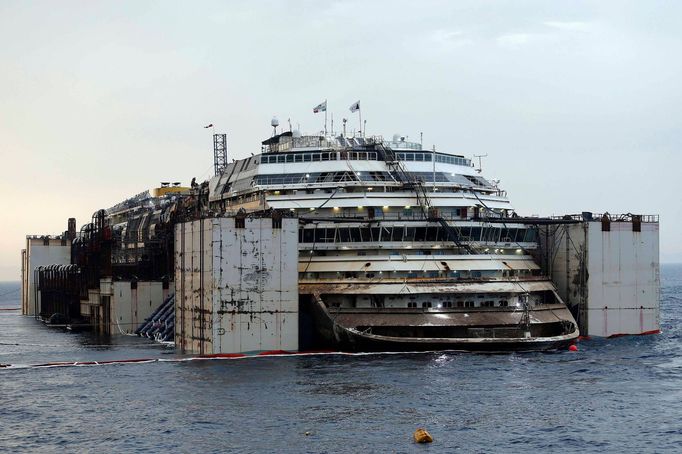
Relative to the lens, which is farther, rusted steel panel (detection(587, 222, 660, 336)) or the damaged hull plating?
rusted steel panel (detection(587, 222, 660, 336))

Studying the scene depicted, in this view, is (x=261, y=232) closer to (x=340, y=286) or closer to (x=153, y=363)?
(x=340, y=286)

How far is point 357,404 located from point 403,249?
71.8 feet

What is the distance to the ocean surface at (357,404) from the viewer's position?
52656 millimetres

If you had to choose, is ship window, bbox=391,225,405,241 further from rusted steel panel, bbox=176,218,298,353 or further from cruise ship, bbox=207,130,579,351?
rusted steel panel, bbox=176,218,298,353

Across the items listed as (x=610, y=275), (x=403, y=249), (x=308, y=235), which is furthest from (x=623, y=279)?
(x=308, y=235)

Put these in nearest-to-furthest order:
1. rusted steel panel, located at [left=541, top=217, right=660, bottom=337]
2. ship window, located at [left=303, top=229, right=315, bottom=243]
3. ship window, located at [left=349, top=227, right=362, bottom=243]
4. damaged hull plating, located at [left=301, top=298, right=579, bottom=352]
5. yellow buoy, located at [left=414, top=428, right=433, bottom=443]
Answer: yellow buoy, located at [left=414, top=428, right=433, bottom=443] < damaged hull plating, located at [left=301, top=298, right=579, bottom=352] < ship window, located at [left=349, top=227, right=362, bottom=243] < ship window, located at [left=303, top=229, right=315, bottom=243] < rusted steel panel, located at [left=541, top=217, right=660, bottom=337]

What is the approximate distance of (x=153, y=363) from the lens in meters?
76.8

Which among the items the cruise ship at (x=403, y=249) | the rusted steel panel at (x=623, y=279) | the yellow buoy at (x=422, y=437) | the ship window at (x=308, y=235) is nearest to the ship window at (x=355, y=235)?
the cruise ship at (x=403, y=249)

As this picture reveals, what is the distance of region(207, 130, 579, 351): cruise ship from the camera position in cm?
7456

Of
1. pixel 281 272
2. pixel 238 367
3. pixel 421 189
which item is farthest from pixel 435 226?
pixel 238 367

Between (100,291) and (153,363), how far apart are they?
38785 mm

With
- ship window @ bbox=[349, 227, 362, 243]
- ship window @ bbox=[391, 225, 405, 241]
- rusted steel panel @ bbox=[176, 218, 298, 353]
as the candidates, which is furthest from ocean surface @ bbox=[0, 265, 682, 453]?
ship window @ bbox=[391, 225, 405, 241]

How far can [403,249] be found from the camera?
79688 millimetres

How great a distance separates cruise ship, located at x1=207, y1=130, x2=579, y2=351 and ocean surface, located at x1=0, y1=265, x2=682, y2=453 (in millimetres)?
1838
